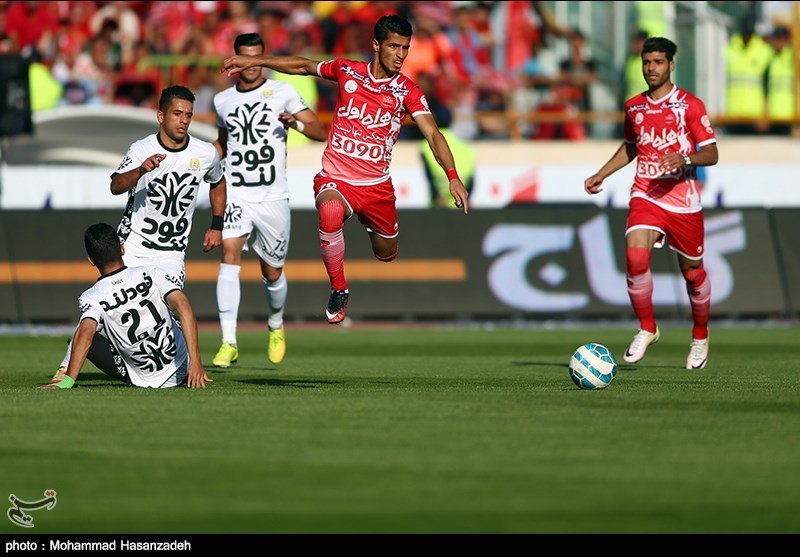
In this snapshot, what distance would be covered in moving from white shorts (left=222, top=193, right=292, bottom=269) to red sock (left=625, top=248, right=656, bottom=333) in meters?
3.11

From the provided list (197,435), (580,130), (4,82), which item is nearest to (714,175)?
(580,130)

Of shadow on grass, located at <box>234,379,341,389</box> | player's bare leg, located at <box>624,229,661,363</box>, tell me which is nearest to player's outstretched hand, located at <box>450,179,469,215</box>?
shadow on grass, located at <box>234,379,341,389</box>

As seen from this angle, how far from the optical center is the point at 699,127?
12977mm

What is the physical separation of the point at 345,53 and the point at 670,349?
34.8 ft

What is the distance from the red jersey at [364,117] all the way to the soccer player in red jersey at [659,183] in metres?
1.99

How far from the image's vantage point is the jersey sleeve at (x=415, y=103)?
38.0 feet

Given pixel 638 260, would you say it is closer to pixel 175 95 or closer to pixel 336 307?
pixel 336 307

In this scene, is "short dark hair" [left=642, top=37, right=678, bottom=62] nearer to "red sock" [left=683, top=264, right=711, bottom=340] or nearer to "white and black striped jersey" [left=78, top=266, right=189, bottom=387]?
"red sock" [left=683, top=264, right=711, bottom=340]

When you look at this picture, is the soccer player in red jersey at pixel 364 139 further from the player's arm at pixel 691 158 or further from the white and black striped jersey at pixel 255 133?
the player's arm at pixel 691 158

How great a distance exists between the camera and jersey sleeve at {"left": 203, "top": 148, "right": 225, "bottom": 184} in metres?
12.1

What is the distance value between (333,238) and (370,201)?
430 mm

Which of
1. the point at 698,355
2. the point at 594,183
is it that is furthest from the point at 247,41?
the point at 698,355

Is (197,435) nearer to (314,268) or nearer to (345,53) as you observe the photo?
(314,268)

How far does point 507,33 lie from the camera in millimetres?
25891
